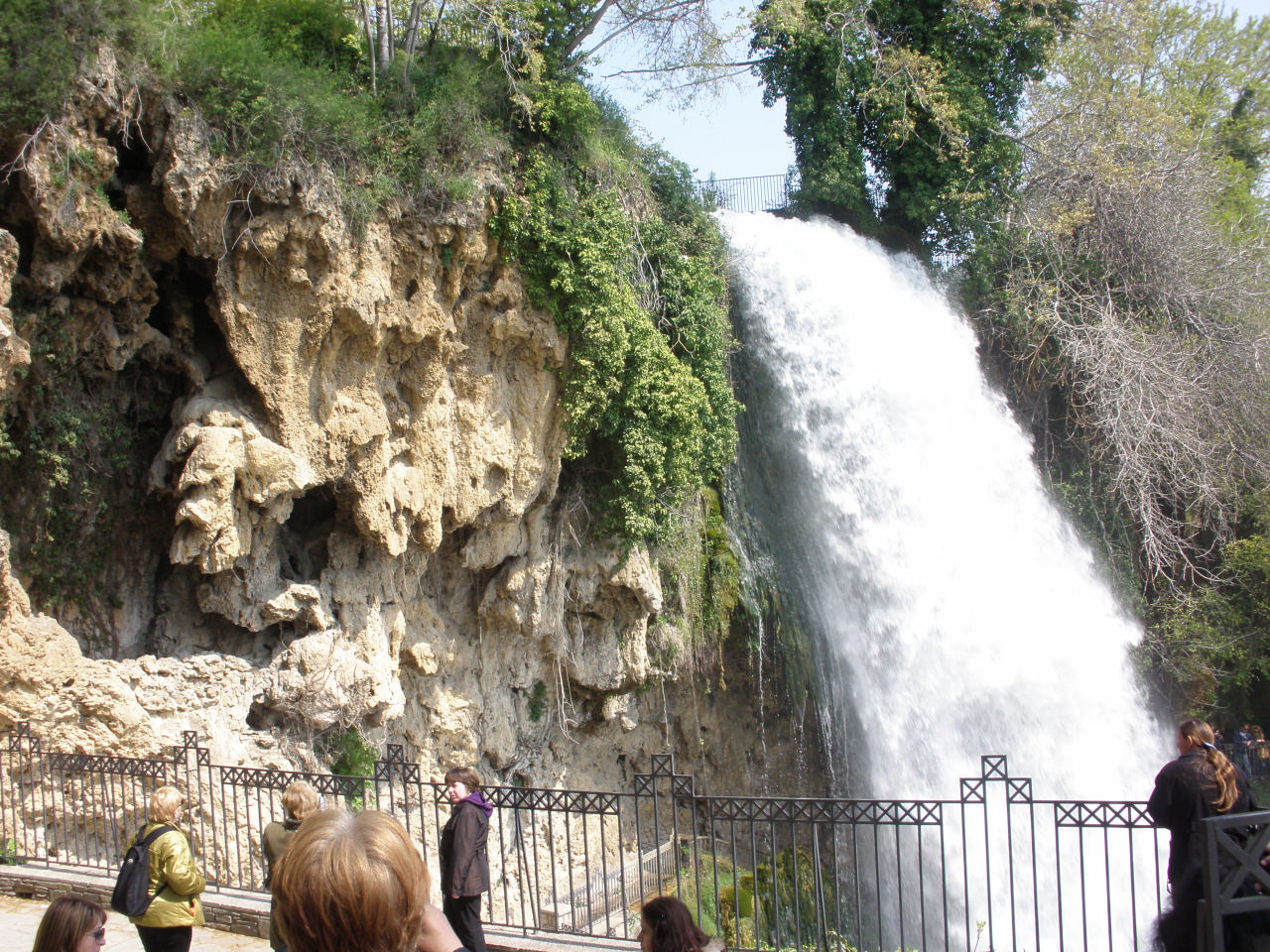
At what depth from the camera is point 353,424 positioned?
417 inches

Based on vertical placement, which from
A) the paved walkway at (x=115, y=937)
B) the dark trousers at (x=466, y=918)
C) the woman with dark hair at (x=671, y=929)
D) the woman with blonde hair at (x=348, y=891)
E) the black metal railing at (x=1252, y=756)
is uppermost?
the woman with blonde hair at (x=348, y=891)

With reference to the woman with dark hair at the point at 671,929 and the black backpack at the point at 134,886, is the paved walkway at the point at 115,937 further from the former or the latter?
the woman with dark hair at the point at 671,929

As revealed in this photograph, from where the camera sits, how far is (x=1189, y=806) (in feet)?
15.0

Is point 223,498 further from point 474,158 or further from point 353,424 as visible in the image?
point 474,158

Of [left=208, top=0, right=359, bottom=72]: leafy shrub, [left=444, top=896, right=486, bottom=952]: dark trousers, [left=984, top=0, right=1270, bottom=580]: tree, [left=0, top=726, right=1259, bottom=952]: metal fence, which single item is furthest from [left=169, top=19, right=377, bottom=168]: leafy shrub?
[left=984, top=0, right=1270, bottom=580]: tree

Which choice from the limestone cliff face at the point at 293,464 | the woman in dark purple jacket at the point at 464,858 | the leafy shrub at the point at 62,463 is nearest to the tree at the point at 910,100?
the limestone cliff face at the point at 293,464

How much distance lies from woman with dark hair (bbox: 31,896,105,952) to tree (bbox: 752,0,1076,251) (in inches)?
678

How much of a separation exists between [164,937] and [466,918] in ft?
4.91

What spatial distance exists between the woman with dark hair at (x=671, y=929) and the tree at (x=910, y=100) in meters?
16.7

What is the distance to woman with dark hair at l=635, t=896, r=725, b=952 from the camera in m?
2.88

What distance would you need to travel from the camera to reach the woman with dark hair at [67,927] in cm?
279

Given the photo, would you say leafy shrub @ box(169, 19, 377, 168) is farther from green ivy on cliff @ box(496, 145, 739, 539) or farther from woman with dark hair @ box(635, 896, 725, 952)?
woman with dark hair @ box(635, 896, 725, 952)

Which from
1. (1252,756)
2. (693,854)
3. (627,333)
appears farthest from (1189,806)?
(1252,756)

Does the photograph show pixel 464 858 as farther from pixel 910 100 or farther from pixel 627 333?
pixel 910 100
